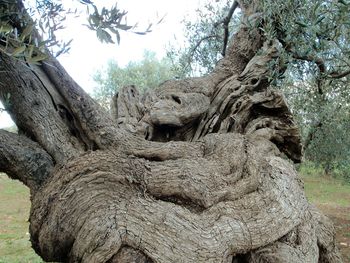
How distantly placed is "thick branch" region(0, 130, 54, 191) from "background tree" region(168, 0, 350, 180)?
10.5 feet

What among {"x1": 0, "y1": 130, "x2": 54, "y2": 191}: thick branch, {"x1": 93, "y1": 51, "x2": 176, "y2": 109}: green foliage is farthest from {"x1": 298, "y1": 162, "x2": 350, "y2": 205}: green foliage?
{"x1": 0, "y1": 130, "x2": 54, "y2": 191}: thick branch

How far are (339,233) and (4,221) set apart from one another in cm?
1063

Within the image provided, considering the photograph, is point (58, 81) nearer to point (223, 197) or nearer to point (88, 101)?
point (88, 101)

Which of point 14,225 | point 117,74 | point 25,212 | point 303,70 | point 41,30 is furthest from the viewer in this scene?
point 117,74

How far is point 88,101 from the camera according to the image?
178 inches

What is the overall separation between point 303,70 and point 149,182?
4.48 meters

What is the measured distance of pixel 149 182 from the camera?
3654 millimetres

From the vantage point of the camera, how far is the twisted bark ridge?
11.0 ft

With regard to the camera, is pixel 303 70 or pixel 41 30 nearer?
pixel 41 30

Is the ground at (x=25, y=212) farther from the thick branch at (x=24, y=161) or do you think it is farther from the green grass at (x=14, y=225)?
the thick branch at (x=24, y=161)

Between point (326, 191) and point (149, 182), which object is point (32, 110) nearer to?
point (149, 182)

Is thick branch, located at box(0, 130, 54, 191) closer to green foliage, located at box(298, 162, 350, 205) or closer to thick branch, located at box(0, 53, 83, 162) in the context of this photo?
thick branch, located at box(0, 53, 83, 162)

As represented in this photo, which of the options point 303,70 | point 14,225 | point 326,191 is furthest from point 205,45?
point 326,191

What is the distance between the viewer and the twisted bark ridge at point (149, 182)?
3344 mm
